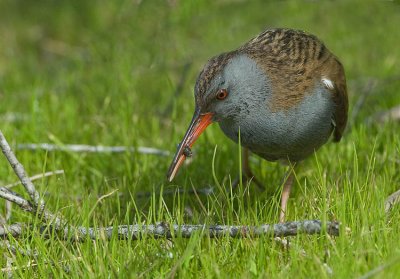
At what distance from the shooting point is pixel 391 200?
14.1ft

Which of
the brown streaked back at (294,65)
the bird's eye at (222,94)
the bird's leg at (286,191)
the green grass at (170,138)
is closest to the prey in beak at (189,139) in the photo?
the bird's eye at (222,94)

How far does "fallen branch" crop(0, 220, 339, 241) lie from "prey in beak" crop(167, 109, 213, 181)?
1.56ft

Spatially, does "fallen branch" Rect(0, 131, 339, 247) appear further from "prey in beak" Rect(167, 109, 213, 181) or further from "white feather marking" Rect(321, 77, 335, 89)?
"white feather marking" Rect(321, 77, 335, 89)

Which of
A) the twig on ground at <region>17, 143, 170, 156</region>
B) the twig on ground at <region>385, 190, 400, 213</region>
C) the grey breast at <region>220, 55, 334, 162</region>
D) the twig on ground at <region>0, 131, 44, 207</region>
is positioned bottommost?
the twig on ground at <region>17, 143, 170, 156</region>

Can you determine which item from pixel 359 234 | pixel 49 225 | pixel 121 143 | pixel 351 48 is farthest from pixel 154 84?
pixel 359 234

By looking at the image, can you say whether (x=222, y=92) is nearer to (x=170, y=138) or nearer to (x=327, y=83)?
(x=327, y=83)

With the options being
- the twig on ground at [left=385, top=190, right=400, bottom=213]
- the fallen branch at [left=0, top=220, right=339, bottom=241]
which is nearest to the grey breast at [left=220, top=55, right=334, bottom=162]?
the twig on ground at [left=385, top=190, right=400, bottom=213]

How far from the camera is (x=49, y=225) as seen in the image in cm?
402

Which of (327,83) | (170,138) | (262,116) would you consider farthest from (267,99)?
(170,138)

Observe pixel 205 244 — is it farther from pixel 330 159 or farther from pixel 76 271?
pixel 330 159

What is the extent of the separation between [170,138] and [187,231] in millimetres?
2205

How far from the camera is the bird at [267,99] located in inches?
175

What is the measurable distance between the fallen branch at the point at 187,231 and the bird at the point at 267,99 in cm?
43

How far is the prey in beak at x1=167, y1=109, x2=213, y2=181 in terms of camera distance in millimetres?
4371
